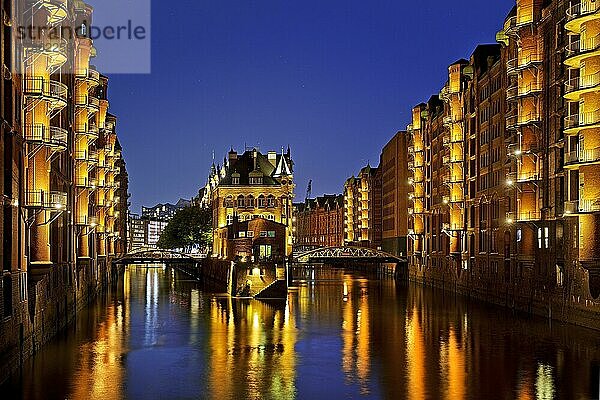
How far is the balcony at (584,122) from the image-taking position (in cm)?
5066

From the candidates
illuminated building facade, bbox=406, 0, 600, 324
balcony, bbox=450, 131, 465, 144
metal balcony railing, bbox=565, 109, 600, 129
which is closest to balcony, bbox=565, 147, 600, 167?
illuminated building facade, bbox=406, 0, 600, 324

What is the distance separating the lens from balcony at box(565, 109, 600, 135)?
166 ft

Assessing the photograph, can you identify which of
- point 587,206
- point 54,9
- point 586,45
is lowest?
point 587,206

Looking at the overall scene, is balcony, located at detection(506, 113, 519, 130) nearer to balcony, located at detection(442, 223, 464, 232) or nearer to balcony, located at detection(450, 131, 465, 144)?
balcony, located at detection(450, 131, 465, 144)

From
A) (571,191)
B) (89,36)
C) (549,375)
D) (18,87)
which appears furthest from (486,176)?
(18,87)

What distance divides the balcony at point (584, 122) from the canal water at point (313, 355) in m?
11.6

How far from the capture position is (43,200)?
43000mm

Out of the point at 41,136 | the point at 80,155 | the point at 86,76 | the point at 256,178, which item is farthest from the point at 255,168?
the point at 41,136

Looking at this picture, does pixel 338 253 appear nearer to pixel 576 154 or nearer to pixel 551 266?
pixel 551 266

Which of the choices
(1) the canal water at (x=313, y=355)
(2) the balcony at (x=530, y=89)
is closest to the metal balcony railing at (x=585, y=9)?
(2) the balcony at (x=530, y=89)

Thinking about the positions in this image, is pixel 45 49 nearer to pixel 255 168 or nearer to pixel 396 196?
pixel 255 168

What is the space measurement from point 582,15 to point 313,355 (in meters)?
23.9

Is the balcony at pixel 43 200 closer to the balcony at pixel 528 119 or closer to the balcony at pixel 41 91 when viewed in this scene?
the balcony at pixel 41 91

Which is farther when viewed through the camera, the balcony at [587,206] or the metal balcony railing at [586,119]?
the metal balcony railing at [586,119]
